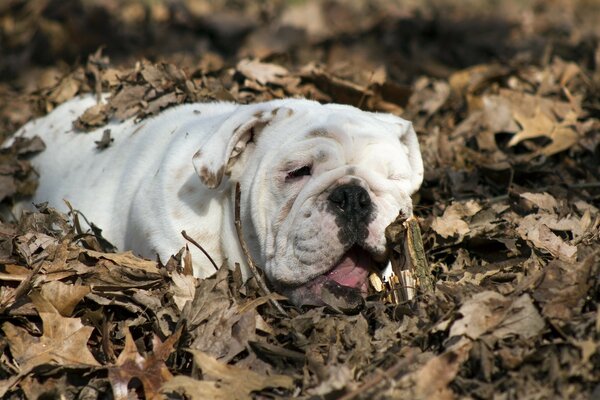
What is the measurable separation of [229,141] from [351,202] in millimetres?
803

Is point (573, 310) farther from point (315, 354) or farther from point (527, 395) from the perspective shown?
point (315, 354)

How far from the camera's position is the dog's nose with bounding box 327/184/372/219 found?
159 inches

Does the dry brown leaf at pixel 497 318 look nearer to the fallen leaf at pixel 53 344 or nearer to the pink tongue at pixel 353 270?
the pink tongue at pixel 353 270

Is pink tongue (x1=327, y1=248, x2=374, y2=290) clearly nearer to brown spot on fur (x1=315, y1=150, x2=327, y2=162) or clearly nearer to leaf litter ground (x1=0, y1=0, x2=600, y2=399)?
leaf litter ground (x1=0, y1=0, x2=600, y2=399)

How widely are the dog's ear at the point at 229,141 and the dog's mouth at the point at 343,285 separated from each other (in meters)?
0.75

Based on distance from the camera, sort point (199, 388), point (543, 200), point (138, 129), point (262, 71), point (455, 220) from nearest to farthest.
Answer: point (199, 388), point (455, 220), point (543, 200), point (138, 129), point (262, 71)

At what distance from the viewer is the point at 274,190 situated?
4359mm

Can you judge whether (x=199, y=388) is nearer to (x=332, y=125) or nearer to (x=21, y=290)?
(x=21, y=290)

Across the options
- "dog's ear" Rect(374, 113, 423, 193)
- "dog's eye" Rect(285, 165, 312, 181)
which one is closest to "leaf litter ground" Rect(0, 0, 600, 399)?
"dog's ear" Rect(374, 113, 423, 193)

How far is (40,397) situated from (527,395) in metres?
2.00

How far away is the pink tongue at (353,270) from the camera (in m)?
4.12

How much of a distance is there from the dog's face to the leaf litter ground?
19 cm

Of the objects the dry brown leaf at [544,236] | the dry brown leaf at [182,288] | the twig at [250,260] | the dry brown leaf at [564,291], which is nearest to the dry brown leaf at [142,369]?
the dry brown leaf at [182,288]

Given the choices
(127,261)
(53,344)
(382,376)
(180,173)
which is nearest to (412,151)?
(180,173)
